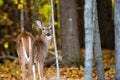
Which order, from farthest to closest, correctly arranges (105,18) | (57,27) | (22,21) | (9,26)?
(57,27) < (9,26) < (22,21) < (105,18)

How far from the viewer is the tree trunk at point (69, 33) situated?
14789mm

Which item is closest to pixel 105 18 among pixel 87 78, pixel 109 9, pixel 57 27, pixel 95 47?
pixel 109 9

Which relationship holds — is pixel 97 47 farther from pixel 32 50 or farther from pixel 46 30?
pixel 32 50

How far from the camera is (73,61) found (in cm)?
1488

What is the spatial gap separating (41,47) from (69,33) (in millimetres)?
2161

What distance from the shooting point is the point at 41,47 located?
1285 centimetres

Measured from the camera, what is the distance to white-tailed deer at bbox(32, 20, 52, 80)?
12484 millimetres

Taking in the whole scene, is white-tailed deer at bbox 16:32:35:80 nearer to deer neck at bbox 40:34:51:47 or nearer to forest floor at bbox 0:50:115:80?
deer neck at bbox 40:34:51:47

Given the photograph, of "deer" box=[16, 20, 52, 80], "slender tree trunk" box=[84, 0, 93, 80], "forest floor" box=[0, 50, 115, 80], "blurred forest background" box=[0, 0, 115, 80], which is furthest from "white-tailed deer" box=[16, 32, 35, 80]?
"blurred forest background" box=[0, 0, 115, 80]

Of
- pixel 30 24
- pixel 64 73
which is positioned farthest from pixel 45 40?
pixel 30 24

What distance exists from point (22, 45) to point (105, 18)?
5831 mm

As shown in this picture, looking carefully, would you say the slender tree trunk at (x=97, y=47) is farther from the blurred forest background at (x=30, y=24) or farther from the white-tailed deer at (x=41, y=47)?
the blurred forest background at (x=30, y=24)

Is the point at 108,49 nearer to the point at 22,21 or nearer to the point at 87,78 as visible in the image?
the point at 22,21

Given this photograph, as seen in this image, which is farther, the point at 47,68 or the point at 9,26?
the point at 9,26
